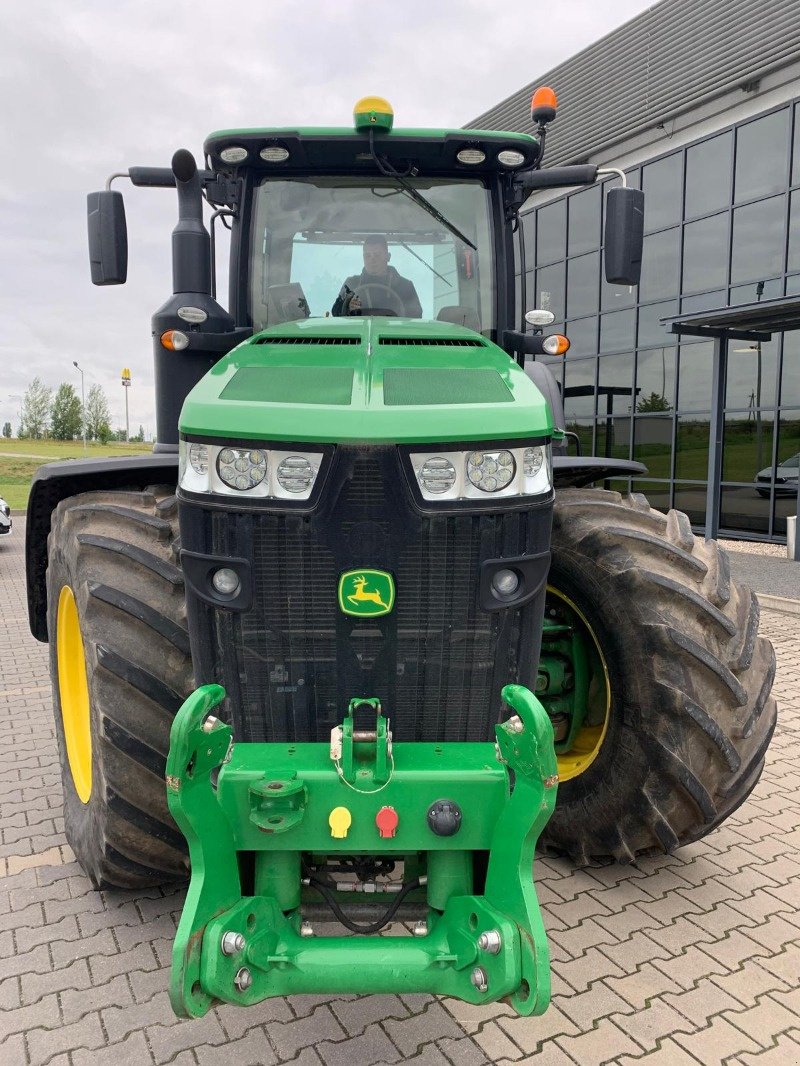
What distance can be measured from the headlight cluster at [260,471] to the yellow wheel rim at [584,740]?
1314mm

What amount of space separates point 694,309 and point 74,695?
1463 centimetres

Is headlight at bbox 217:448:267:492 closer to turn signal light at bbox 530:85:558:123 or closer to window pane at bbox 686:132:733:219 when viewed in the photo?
turn signal light at bbox 530:85:558:123

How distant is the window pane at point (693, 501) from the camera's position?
15531mm

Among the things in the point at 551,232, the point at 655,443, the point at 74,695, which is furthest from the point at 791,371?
the point at 74,695

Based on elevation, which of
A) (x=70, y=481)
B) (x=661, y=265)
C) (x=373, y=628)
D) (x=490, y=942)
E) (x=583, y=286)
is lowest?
(x=490, y=942)

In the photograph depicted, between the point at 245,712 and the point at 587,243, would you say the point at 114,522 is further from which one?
the point at 587,243

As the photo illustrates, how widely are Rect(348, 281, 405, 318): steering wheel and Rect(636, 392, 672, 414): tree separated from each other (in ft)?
45.6

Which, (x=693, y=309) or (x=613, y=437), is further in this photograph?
(x=613, y=437)

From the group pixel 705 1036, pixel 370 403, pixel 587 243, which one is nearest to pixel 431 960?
pixel 705 1036

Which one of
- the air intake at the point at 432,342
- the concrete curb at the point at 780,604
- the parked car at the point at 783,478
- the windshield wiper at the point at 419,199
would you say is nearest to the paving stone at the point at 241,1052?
the air intake at the point at 432,342

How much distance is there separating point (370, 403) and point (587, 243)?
17217 millimetres

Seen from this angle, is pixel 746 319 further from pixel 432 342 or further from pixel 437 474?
pixel 437 474

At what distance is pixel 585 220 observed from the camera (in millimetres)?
17719

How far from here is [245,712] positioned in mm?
2316
